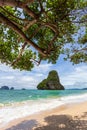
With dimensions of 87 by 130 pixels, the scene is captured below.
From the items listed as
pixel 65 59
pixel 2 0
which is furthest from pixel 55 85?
pixel 2 0

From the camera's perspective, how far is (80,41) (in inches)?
585

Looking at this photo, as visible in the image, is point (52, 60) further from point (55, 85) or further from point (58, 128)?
point (55, 85)

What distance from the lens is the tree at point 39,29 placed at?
8386 millimetres

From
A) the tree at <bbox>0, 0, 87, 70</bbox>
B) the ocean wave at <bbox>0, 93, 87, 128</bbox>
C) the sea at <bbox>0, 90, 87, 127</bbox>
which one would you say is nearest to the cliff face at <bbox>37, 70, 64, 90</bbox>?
the sea at <bbox>0, 90, 87, 127</bbox>

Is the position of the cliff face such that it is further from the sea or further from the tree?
the tree

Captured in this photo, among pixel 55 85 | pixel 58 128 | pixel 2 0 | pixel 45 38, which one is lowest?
pixel 58 128

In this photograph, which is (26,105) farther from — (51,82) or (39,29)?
(51,82)

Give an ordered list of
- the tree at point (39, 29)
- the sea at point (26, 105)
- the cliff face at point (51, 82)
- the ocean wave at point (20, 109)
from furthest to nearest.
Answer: the cliff face at point (51, 82) → the sea at point (26, 105) → the ocean wave at point (20, 109) → the tree at point (39, 29)

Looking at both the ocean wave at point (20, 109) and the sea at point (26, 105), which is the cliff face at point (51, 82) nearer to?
the sea at point (26, 105)

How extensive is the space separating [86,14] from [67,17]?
4.38 feet

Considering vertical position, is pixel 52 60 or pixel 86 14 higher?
pixel 86 14

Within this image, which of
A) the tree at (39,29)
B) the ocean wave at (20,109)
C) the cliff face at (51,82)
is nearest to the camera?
the tree at (39,29)

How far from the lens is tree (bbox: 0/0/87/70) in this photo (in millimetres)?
8386

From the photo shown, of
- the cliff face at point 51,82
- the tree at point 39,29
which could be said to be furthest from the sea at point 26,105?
the cliff face at point 51,82
